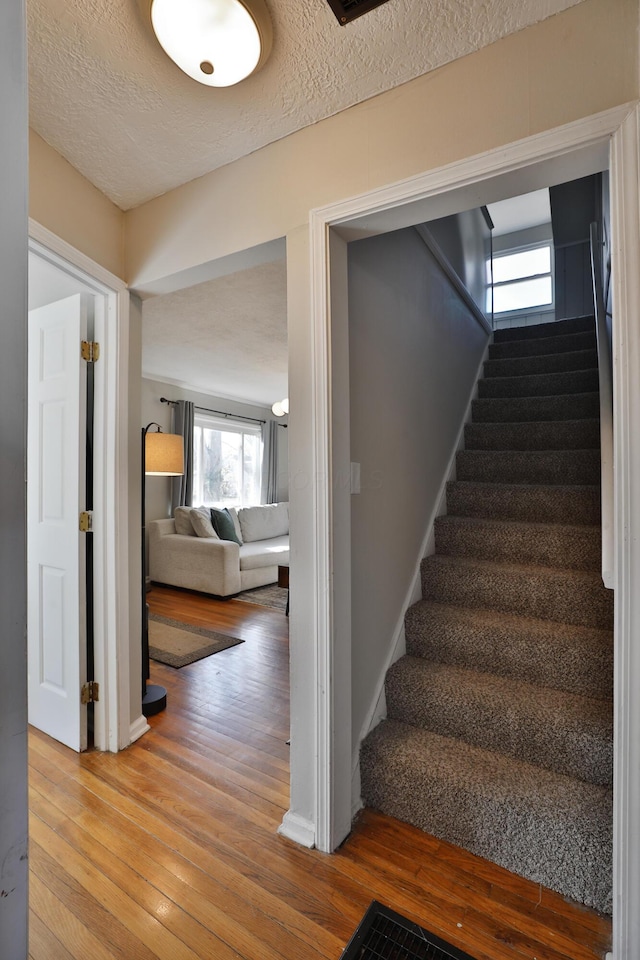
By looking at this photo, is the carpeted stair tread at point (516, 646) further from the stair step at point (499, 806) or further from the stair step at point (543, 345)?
the stair step at point (543, 345)

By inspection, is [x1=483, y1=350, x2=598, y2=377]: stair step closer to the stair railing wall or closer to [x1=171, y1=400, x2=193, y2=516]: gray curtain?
the stair railing wall

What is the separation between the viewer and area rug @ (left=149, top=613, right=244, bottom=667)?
307cm

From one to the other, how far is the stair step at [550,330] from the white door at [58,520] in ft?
11.7

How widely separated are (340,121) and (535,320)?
519 centimetres

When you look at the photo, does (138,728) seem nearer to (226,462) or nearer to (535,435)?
(535,435)

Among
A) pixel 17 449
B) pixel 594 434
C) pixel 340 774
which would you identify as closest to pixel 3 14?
pixel 17 449

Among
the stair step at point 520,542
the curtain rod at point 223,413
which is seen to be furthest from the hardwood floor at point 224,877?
the curtain rod at point 223,413

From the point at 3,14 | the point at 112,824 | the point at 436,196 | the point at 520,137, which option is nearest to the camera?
the point at 3,14

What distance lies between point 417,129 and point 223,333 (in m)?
2.82

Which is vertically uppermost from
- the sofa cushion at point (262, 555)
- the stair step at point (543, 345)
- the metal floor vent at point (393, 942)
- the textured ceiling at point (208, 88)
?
the textured ceiling at point (208, 88)

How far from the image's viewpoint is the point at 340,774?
1.52 m

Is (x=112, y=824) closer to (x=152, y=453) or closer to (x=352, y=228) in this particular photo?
(x=352, y=228)

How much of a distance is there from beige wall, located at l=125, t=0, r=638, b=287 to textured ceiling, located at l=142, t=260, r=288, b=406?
792 mm

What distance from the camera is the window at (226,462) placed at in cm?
618
